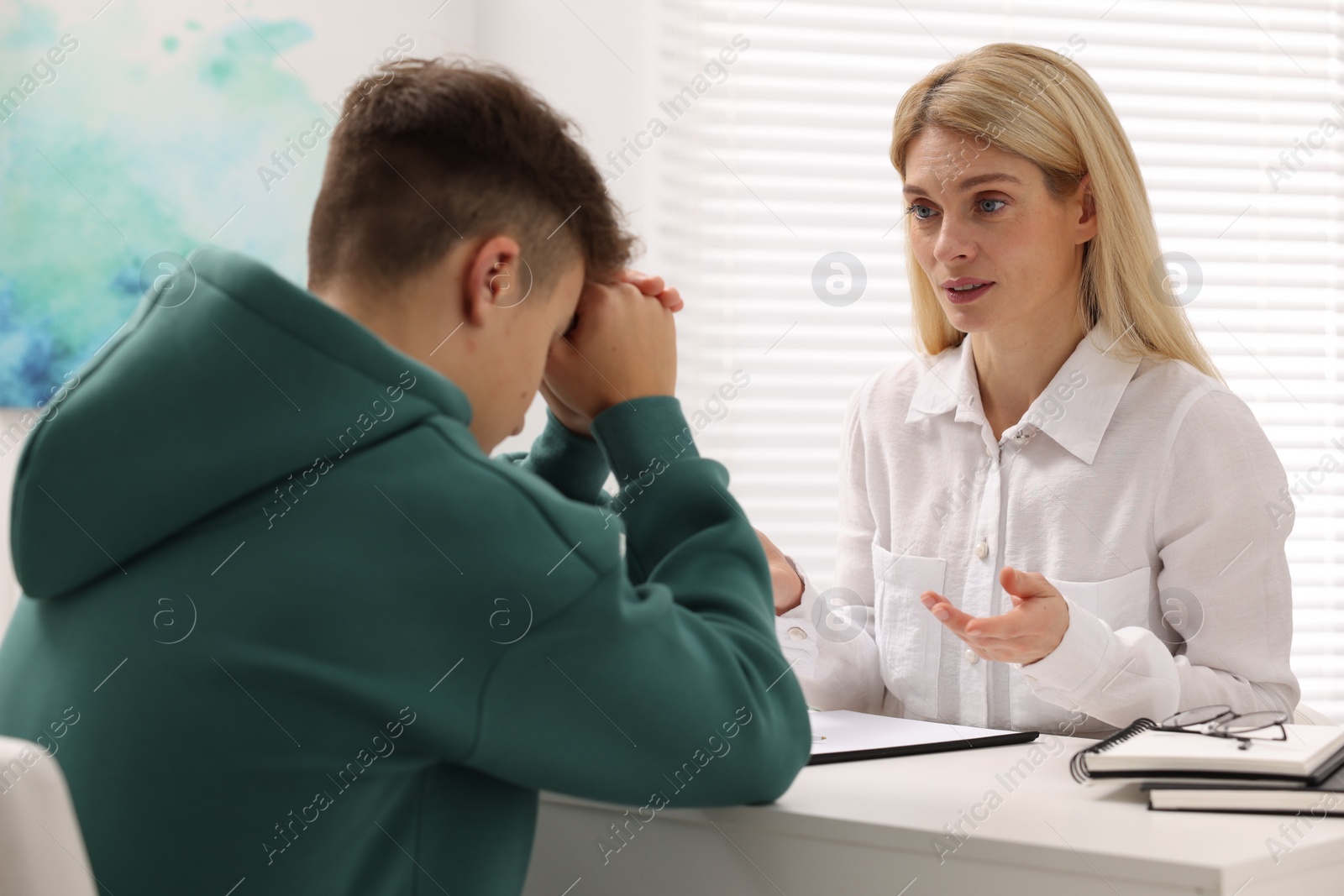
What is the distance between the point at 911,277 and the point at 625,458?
0.94 m

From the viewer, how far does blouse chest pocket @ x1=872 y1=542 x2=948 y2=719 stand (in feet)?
4.95

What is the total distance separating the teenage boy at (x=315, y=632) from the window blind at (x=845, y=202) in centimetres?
174

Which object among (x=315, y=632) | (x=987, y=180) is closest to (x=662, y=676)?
(x=315, y=632)

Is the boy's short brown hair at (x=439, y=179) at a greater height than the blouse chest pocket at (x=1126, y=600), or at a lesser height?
greater

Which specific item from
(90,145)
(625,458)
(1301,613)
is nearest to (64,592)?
(625,458)

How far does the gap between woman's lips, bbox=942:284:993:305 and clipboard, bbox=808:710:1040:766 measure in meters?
0.60

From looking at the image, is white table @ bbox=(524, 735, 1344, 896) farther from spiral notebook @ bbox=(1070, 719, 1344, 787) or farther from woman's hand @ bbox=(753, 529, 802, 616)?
woman's hand @ bbox=(753, 529, 802, 616)

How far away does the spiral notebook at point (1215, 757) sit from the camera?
0.85 meters

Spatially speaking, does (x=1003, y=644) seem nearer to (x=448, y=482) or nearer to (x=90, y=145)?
(x=448, y=482)

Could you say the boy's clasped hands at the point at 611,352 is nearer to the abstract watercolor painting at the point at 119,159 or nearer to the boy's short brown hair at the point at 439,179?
the boy's short brown hair at the point at 439,179

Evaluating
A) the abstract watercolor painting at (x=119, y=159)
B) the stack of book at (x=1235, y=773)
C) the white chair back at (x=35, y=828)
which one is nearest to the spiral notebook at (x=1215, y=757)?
the stack of book at (x=1235, y=773)

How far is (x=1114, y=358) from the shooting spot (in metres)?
1.49

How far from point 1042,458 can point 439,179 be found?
0.97 meters

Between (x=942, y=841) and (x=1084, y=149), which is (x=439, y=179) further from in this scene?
(x=1084, y=149)
